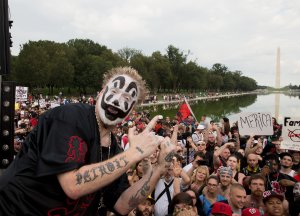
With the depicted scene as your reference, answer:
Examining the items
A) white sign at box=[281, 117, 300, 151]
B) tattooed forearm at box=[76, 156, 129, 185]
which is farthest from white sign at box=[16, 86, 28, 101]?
tattooed forearm at box=[76, 156, 129, 185]

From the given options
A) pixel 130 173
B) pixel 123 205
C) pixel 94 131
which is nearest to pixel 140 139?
pixel 94 131

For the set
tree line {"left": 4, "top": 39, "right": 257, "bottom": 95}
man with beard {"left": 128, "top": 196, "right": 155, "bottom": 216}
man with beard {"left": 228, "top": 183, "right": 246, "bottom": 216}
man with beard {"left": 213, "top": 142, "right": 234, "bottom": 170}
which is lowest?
man with beard {"left": 128, "top": 196, "right": 155, "bottom": 216}

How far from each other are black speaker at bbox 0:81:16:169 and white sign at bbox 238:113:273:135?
8.85 meters

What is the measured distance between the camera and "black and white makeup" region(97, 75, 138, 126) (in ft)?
7.75

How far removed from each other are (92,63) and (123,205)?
221 ft

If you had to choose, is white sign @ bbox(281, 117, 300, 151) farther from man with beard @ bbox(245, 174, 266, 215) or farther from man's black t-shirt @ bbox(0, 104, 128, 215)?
man's black t-shirt @ bbox(0, 104, 128, 215)

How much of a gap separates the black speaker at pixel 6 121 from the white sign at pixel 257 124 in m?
8.85

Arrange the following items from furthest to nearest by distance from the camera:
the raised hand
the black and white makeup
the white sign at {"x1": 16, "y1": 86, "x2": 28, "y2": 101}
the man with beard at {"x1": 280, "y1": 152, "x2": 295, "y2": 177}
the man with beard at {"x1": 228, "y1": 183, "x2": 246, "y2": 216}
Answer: the white sign at {"x1": 16, "y1": 86, "x2": 28, "y2": 101} < the man with beard at {"x1": 280, "y1": 152, "x2": 295, "y2": 177} < the man with beard at {"x1": 228, "y1": 183, "x2": 246, "y2": 216} < the black and white makeup < the raised hand

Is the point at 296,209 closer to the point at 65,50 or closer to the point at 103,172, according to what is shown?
the point at 103,172

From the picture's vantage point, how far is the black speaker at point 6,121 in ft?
11.2

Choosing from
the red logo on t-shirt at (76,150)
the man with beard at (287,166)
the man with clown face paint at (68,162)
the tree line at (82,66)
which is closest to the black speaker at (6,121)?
the man with clown face paint at (68,162)

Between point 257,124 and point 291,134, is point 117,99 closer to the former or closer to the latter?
point 291,134

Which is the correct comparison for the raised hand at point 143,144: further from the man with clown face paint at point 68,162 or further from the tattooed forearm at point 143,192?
the tattooed forearm at point 143,192

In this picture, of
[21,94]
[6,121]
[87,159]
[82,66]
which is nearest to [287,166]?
[6,121]
